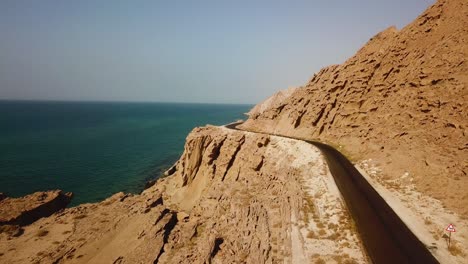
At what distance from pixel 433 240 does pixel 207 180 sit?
1193 inches

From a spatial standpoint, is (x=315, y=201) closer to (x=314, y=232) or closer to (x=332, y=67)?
(x=314, y=232)

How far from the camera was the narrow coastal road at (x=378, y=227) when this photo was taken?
17.5m

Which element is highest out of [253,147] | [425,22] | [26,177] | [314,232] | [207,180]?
[425,22]

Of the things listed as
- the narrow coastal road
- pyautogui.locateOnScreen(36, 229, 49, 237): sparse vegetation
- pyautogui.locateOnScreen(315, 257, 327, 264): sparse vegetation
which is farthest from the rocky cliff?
the narrow coastal road

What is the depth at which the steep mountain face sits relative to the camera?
93.9 ft

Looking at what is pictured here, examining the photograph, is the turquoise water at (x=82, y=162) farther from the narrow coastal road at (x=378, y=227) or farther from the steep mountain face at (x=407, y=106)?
the narrow coastal road at (x=378, y=227)

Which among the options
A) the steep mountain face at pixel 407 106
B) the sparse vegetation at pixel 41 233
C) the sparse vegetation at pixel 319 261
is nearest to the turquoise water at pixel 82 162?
the sparse vegetation at pixel 41 233

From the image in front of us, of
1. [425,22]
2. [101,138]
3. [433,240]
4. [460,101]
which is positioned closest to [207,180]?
[433,240]

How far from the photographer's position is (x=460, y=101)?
30.5 meters

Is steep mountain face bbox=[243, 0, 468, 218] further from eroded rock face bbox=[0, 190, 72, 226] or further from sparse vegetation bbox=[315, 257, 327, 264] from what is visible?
eroded rock face bbox=[0, 190, 72, 226]

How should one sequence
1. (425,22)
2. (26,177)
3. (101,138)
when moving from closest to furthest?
(425,22)
(26,177)
(101,138)

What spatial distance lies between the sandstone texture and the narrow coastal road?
0.88 m

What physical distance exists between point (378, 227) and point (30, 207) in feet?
138

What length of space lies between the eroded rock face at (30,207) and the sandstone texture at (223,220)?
2.52 meters
